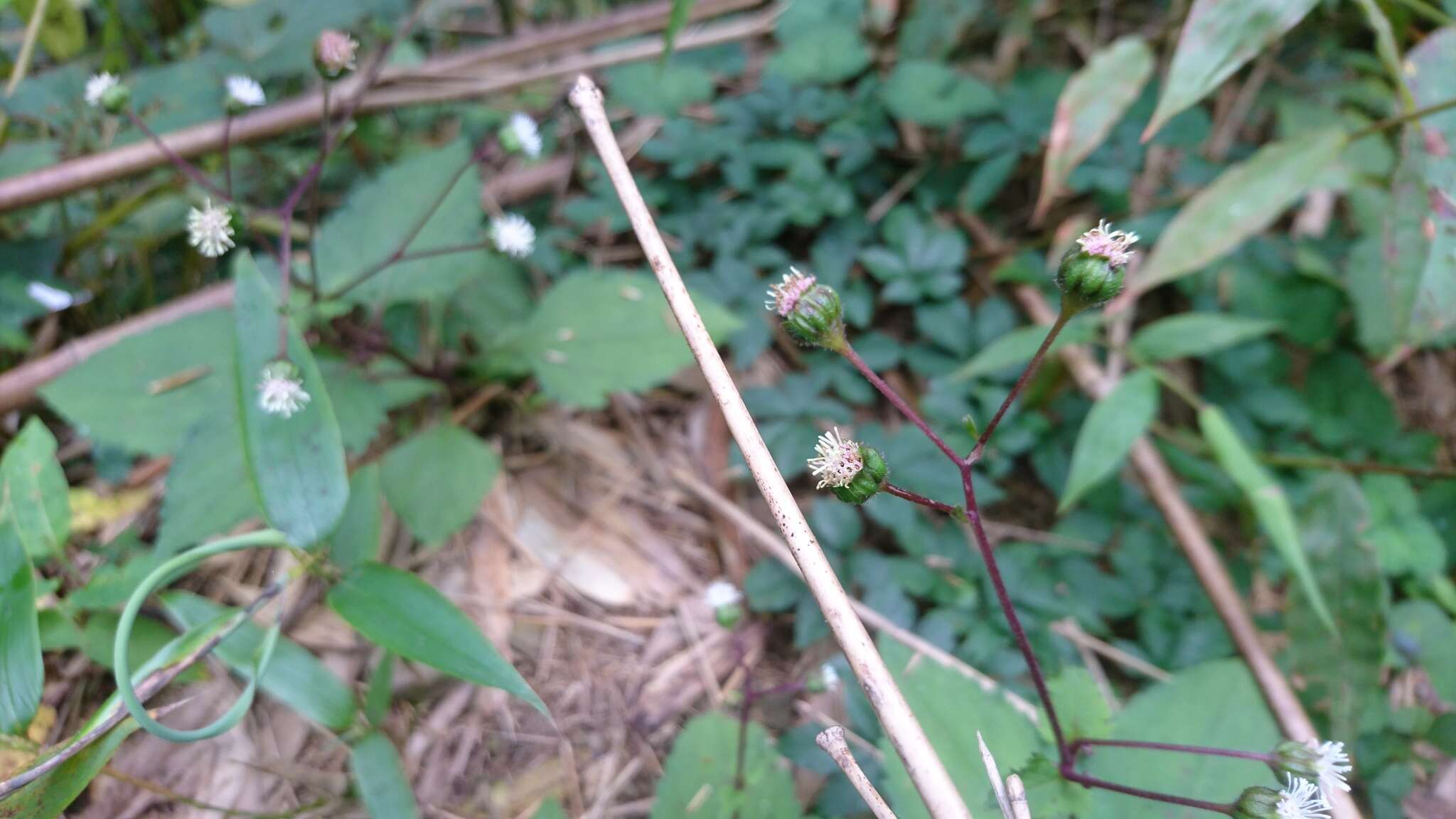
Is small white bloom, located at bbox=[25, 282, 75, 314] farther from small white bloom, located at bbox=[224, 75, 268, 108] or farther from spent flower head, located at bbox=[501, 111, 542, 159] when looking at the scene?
spent flower head, located at bbox=[501, 111, 542, 159]

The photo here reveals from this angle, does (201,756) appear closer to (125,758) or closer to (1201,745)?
(125,758)

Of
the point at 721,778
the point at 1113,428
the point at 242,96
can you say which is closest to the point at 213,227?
the point at 242,96

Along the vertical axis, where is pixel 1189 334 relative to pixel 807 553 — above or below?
above

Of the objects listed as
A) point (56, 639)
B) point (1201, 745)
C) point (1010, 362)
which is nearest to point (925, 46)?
point (1010, 362)

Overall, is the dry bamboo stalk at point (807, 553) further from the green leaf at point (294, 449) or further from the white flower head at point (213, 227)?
the white flower head at point (213, 227)

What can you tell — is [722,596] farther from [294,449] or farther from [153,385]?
[153,385]

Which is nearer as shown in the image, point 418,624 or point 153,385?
point 418,624

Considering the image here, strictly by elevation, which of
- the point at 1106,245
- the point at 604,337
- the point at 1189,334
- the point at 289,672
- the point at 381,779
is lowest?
the point at 381,779
